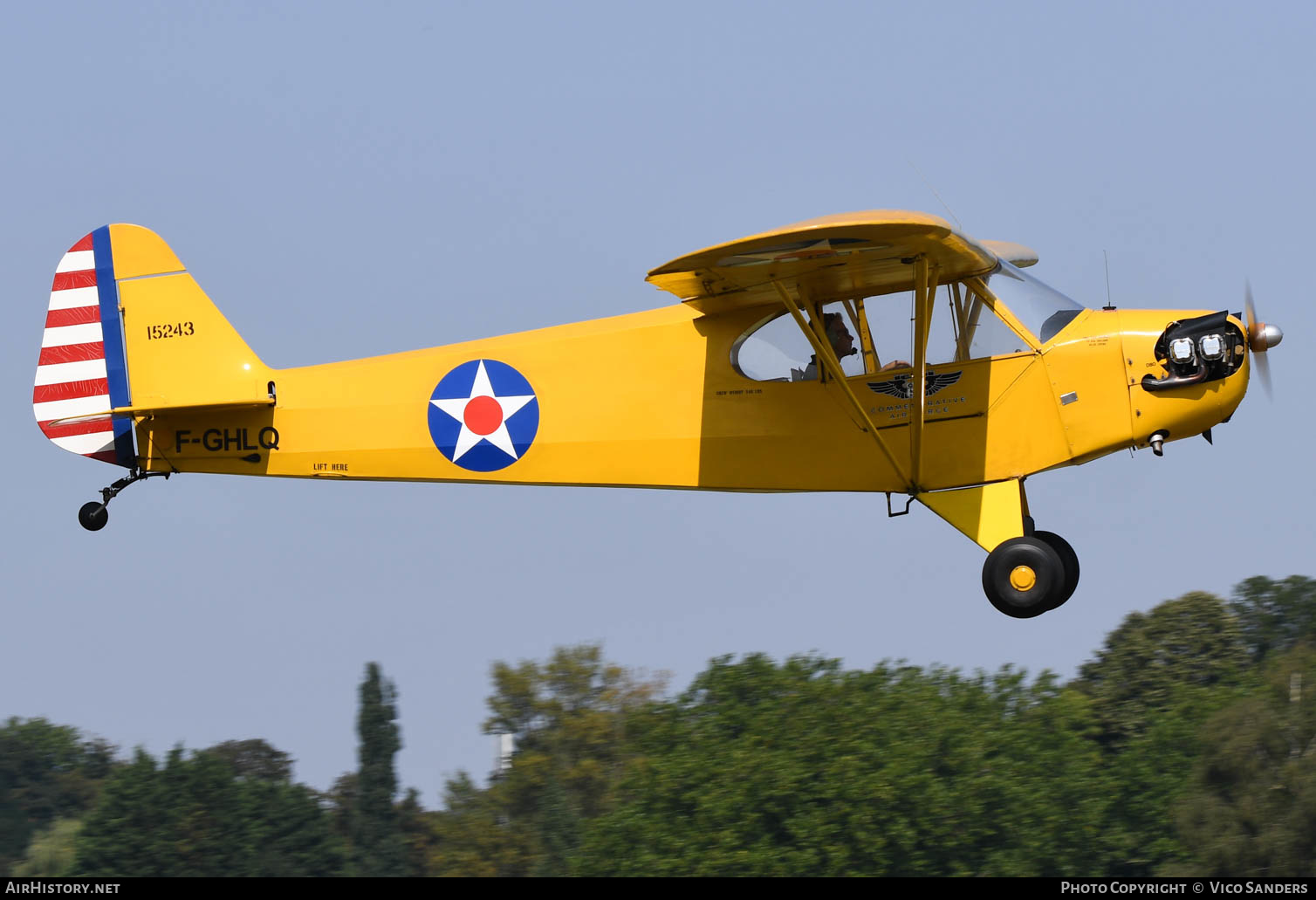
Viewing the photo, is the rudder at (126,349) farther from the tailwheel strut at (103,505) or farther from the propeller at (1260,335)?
the propeller at (1260,335)

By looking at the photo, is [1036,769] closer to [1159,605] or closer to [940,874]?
[940,874]

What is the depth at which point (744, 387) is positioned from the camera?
36.8 ft

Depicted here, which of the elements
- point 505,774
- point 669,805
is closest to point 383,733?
point 505,774

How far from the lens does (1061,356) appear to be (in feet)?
35.1

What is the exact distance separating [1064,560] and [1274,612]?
159 ft

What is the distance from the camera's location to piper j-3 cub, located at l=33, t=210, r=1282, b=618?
1056cm

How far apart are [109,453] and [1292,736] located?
111ft

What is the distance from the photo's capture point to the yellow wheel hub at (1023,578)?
34.6ft

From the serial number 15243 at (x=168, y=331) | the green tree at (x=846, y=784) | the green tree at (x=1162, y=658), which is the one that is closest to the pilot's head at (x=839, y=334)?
the serial number 15243 at (x=168, y=331)

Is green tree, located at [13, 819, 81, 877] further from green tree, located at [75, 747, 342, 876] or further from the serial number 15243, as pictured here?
the serial number 15243

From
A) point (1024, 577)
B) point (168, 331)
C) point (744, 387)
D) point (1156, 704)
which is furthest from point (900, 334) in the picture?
point (1156, 704)

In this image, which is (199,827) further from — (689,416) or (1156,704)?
(689,416)

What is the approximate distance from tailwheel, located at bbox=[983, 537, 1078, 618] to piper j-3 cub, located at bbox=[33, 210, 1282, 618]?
0.04 feet

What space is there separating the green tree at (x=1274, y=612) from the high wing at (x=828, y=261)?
47269mm
